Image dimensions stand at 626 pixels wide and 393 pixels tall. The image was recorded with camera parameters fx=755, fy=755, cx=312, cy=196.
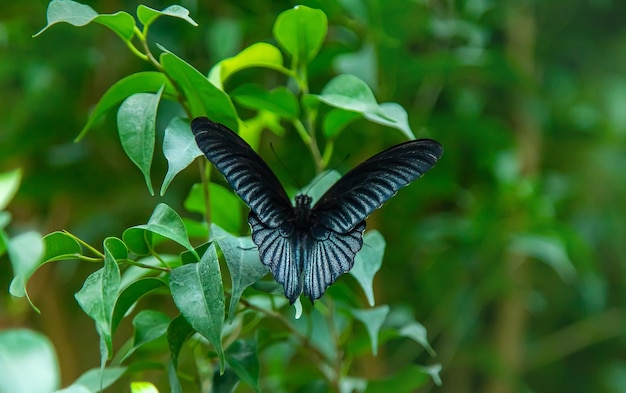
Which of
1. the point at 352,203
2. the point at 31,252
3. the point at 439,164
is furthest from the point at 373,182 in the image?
the point at 439,164

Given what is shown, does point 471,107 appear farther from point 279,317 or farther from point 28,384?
point 28,384

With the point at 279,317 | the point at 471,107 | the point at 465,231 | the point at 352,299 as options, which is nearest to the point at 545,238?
the point at 465,231

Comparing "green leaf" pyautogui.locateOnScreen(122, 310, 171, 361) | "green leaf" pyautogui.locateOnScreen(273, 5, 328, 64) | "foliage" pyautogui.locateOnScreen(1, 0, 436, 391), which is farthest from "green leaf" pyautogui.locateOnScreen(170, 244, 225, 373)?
"green leaf" pyautogui.locateOnScreen(273, 5, 328, 64)

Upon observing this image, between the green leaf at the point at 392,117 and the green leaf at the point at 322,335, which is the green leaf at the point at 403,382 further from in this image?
the green leaf at the point at 392,117

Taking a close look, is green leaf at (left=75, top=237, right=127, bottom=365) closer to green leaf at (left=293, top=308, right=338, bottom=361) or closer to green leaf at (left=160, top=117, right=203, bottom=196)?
green leaf at (left=160, top=117, right=203, bottom=196)

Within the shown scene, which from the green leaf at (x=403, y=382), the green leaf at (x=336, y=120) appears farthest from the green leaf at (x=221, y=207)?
the green leaf at (x=403, y=382)
